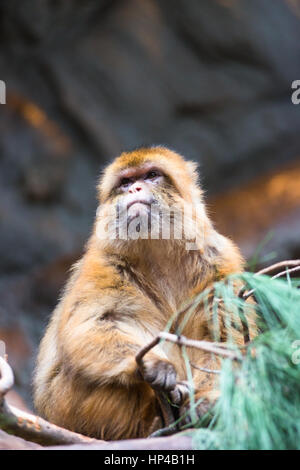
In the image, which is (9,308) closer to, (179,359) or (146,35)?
(146,35)

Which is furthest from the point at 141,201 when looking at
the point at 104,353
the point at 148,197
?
the point at 104,353

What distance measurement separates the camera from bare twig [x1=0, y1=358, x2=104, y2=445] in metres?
3.54

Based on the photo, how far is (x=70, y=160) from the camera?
33.9 ft

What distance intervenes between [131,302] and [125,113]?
6.19 m

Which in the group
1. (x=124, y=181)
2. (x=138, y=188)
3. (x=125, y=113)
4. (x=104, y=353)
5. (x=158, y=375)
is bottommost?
(x=158, y=375)

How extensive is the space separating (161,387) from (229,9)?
6.92 metres

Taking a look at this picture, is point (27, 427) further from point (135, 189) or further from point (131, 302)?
point (135, 189)

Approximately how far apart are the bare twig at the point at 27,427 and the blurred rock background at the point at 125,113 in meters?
5.76

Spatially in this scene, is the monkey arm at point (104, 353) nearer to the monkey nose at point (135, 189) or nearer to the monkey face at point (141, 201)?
the monkey face at point (141, 201)

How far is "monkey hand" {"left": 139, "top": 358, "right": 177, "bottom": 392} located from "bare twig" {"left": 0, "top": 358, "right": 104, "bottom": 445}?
0.49m

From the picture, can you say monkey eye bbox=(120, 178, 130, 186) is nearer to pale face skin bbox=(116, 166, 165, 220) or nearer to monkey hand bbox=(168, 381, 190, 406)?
pale face skin bbox=(116, 166, 165, 220)

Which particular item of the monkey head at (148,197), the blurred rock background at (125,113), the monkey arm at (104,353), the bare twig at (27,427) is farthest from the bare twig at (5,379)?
the blurred rock background at (125,113)

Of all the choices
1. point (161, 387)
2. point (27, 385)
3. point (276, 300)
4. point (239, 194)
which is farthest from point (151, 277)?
point (239, 194)

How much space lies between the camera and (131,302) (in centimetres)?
443
